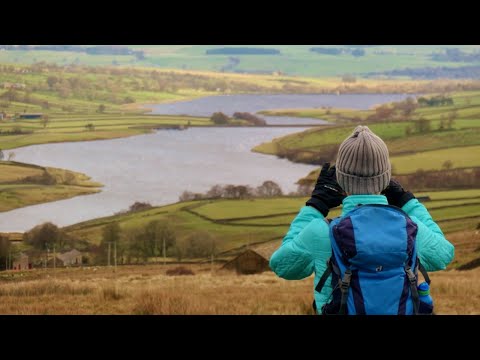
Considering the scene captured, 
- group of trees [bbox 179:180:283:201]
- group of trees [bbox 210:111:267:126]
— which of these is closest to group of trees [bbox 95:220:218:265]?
group of trees [bbox 179:180:283:201]

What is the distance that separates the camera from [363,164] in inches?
174

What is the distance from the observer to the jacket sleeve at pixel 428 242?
4641mm

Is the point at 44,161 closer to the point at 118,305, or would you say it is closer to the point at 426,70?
the point at 118,305

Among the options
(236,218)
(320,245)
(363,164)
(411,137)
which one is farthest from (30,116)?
(363,164)

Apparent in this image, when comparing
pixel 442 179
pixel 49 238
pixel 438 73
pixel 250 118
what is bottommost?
pixel 49 238

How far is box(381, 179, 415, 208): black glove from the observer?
4.82 meters

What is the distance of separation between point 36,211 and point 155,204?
165cm

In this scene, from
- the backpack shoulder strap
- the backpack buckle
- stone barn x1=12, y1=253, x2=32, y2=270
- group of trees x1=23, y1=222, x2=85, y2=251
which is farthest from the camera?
group of trees x1=23, y1=222, x2=85, y2=251

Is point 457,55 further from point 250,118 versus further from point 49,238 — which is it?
point 49,238

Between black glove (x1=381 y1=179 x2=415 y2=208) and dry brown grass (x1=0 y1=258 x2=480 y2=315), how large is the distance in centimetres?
430

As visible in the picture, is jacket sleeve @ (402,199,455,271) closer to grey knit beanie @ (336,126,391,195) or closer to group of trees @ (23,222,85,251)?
grey knit beanie @ (336,126,391,195)

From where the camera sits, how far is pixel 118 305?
31.7ft

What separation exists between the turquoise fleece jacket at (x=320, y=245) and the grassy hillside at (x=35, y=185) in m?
7.57

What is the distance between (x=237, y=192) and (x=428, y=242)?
24.1 ft
